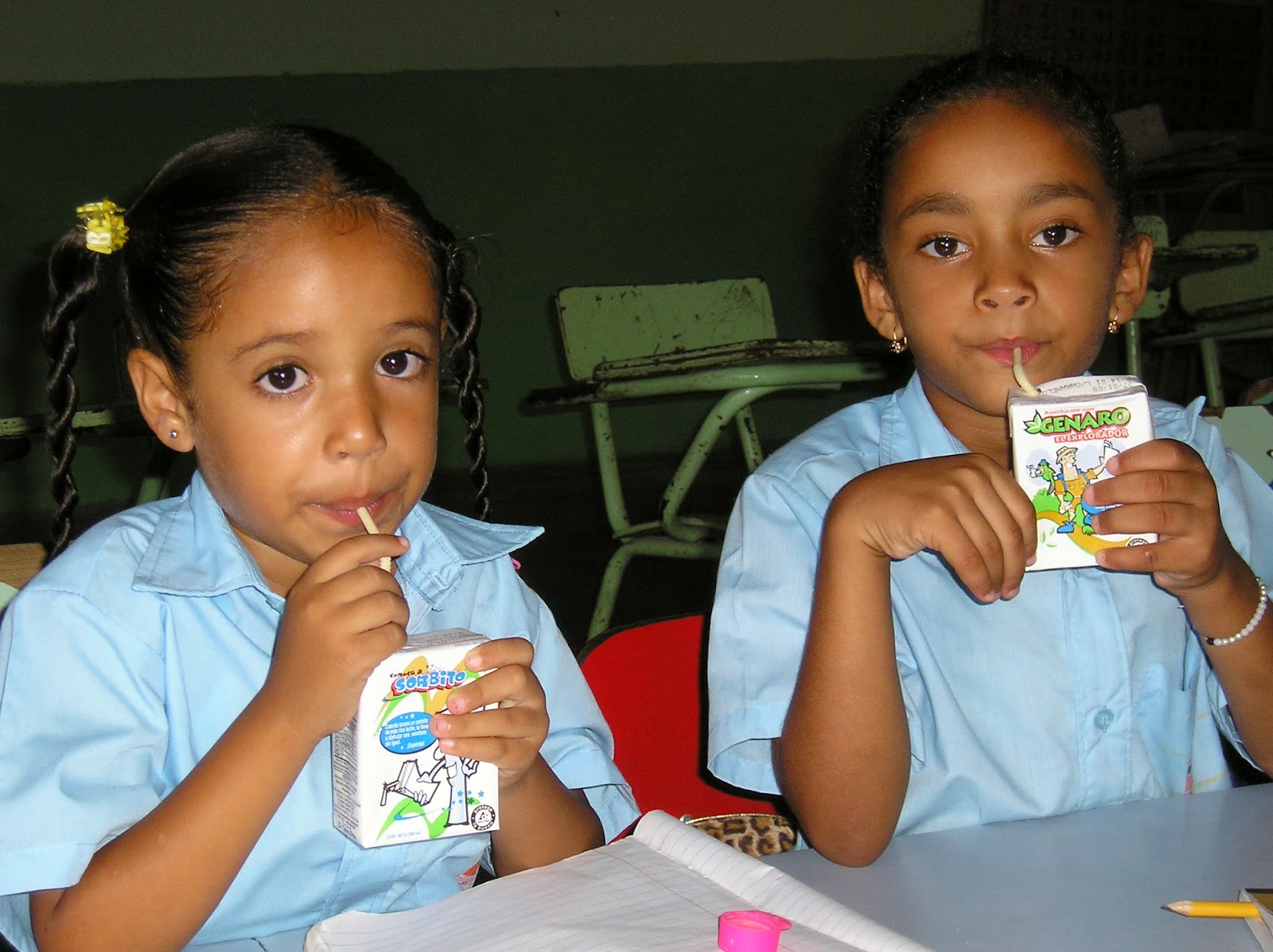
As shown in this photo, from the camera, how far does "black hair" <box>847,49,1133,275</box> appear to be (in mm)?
1130

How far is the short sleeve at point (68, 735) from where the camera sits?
0.77 metres

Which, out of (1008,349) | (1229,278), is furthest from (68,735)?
(1229,278)

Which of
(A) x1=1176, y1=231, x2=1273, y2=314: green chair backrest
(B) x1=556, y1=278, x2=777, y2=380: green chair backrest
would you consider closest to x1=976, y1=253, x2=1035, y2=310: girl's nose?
(B) x1=556, y1=278, x2=777, y2=380: green chair backrest

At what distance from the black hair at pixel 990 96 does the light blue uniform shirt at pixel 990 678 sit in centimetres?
33

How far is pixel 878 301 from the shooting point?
3.96 feet

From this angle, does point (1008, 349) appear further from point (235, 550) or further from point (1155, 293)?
point (1155, 293)

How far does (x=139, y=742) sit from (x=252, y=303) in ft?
1.03

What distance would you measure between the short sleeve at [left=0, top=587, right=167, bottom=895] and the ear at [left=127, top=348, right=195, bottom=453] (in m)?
0.15

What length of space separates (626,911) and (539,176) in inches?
206

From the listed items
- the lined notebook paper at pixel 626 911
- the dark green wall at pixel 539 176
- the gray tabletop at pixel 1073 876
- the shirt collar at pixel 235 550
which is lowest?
the gray tabletop at pixel 1073 876

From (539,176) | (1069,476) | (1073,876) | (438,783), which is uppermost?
(539,176)

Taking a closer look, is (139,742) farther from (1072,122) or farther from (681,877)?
(1072,122)

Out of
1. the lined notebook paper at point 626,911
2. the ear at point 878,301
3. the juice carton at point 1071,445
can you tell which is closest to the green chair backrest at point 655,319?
the ear at point 878,301

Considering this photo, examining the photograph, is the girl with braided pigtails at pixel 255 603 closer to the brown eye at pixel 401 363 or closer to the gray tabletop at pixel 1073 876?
the brown eye at pixel 401 363
